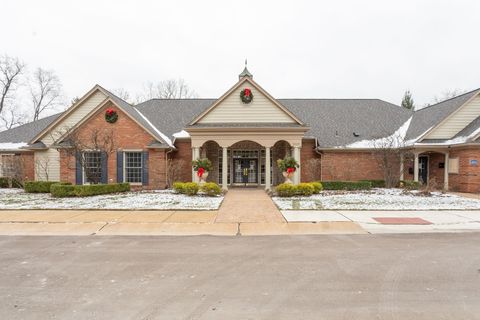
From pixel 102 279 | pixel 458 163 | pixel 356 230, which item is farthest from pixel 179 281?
pixel 458 163

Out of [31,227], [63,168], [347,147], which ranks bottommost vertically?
[31,227]

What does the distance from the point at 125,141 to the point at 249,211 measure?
11.3m

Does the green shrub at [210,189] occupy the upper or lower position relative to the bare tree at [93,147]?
lower

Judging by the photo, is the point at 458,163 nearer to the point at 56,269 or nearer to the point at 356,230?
the point at 356,230

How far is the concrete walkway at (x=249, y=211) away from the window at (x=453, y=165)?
1258cm

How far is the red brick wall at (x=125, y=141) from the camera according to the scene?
19.8 m

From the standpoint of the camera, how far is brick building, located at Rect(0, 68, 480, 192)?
63.2 ft

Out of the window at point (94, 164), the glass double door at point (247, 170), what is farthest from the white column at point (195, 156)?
the window at point (94, 164)

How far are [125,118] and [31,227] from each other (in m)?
11.4

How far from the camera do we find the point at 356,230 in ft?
29.9

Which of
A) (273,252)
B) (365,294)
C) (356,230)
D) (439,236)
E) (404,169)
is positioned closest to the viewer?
(365,294)

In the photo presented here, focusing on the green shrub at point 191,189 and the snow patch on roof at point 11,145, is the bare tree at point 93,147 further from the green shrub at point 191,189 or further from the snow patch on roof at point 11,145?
the snow patch on roof at point 11,145

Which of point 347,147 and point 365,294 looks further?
point 347,147

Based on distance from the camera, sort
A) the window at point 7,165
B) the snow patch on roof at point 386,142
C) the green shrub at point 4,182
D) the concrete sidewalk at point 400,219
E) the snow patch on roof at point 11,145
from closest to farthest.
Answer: the concrete sidewalk at point 400,219 < the snow patch on roof at point 386,142 < the window at point 7,165 < the green shrub at point 4,182 < the snow patch on roof at point 11,145
